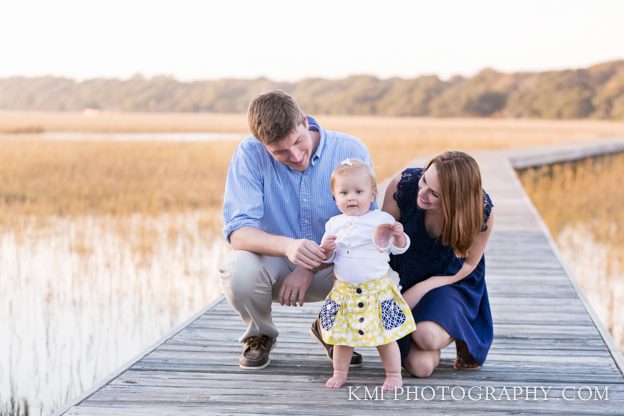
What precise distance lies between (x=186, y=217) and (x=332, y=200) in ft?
21.8

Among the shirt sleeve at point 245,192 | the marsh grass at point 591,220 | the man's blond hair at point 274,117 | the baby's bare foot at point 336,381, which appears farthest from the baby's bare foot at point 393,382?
the marsh grass at point 591,220

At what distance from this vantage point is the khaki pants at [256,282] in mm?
3277

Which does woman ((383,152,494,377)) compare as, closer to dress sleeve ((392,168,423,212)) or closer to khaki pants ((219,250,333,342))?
dress sleeve ((392,168,423,212))

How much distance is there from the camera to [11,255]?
747 centimetres

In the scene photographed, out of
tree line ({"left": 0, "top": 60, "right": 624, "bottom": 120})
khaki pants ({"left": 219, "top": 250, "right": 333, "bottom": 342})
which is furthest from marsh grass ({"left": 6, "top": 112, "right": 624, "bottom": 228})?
tree line ({"left": 0, "top": 60, "right": 624, "bottom": 120})

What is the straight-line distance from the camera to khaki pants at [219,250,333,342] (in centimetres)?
328

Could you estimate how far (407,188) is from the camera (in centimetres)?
330

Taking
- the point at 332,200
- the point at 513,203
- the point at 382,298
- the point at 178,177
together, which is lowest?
the point at 178,177

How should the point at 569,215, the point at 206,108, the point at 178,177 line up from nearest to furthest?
1. the point at 569,215
2. the point at 178,177
3. the point at 206,108

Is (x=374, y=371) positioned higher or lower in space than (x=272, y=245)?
lower

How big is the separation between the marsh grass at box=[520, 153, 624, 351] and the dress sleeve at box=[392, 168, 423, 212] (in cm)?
275

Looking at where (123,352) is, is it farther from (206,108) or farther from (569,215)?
(206,108)

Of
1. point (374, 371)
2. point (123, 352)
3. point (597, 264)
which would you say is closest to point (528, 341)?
point (374, 371)

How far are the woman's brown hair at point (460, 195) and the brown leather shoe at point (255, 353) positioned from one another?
34.1 inches
